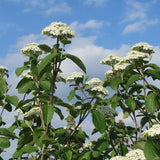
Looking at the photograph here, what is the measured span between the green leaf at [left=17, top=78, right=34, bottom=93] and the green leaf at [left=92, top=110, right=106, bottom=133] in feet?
4.55

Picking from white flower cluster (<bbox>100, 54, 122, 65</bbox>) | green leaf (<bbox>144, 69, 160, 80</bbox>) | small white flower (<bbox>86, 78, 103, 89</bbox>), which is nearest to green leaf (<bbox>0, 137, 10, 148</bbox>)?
small white flower (<bbox>86, 78, 103, 89</bbox>)

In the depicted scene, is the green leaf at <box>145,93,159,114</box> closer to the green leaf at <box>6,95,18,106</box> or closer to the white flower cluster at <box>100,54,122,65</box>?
the white flower cluster at <box>100,54,122,65</box>

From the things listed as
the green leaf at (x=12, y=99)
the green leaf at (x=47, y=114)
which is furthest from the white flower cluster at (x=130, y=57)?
the green leaf at (x=12, y=99)

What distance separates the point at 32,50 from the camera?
6.60 m

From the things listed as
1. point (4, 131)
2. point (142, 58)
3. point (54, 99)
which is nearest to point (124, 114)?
point (142, 58)

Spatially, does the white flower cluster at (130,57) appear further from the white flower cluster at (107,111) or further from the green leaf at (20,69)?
the green leaf at (20,69)

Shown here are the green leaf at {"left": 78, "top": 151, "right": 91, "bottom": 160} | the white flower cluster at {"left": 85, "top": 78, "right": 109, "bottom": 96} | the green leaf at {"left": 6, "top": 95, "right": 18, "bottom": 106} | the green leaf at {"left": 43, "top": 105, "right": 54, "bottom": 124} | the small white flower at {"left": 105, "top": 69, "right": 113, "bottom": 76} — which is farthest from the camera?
the small white flower at {"left": 105, "top": 69, "right": 113, "bottom": 76}

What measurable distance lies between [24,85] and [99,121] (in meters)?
1.67

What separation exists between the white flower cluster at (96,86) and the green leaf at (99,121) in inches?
34.6

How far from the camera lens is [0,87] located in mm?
6691

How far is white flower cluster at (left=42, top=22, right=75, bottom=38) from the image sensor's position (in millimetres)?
5712

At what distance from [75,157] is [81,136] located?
0.76 metres

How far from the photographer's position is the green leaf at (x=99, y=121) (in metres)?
5.79

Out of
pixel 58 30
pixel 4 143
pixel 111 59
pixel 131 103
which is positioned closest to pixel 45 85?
pixel 58 30
